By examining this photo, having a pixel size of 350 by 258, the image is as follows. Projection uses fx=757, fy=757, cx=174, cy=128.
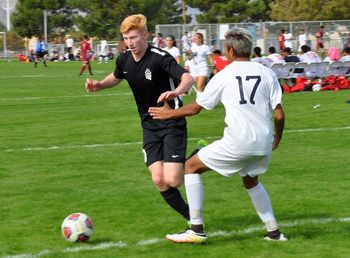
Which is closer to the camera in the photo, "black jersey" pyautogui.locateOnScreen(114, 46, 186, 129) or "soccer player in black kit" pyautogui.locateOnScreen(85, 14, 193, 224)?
"soccer player in black kit" pyautogui.locateOnScreen(85, 14, 193, 224)

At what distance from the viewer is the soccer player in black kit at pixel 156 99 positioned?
7.12 m

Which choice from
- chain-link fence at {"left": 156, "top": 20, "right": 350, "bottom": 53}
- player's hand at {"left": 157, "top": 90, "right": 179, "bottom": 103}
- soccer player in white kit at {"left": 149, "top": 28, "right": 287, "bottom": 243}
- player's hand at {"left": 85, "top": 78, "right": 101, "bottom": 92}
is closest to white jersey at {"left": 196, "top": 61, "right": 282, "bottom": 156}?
soccer player in white kit at {"left": 149, "top": 28, "right": 287, "bottom": 243}

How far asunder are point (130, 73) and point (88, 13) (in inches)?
2908

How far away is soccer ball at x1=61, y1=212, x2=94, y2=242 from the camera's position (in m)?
6.90

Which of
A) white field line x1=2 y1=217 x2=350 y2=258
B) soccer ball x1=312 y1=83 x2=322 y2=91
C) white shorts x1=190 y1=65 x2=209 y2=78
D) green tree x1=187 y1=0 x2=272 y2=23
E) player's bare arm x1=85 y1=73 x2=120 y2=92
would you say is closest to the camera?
white field line x1=2 y1=217 x2=350 y2=258

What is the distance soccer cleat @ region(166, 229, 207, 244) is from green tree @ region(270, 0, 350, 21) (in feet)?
217

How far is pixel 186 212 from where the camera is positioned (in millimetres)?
7215

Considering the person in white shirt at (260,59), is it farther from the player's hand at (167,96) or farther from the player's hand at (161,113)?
the player's hand at (161,113)

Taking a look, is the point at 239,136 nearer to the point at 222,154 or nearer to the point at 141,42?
the point at 222,154

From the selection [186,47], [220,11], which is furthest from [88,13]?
[186,47]

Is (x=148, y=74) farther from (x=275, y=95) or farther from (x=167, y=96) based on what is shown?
(x=275, y=95)

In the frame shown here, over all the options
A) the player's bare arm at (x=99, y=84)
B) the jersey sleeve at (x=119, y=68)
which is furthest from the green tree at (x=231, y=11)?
the jersey sleeve at (x=119, y=68)

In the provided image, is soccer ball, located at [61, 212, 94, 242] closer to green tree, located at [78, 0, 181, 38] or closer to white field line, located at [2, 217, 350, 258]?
white field line, located at [2, 217, 350, 258]

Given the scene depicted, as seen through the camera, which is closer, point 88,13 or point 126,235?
point 126,235
